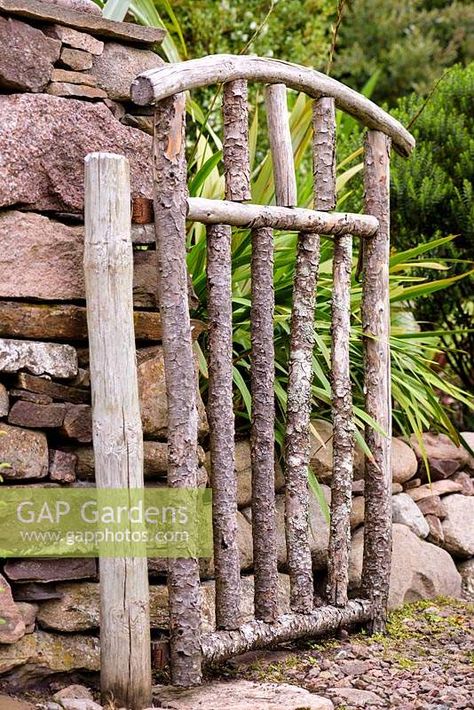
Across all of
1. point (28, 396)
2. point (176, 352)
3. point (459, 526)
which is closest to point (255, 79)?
point (176, 352)

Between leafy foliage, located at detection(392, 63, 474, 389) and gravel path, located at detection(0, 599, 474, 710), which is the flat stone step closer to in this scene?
gravel path, located at detection(0, 599, 474, 710)

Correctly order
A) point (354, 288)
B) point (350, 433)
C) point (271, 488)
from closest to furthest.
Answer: point (271, 488) < point (350, 433) < point (354, 288)

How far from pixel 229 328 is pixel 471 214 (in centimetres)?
221

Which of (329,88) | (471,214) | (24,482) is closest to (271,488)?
(24,482)

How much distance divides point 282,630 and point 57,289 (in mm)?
1357

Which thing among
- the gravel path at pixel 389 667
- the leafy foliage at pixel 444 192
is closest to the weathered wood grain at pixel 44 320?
the gravel path at pixel 389 667

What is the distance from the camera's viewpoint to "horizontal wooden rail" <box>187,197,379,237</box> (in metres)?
3.21

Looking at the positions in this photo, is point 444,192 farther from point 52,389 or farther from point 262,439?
point 52,389

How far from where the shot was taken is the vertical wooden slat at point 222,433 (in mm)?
3240

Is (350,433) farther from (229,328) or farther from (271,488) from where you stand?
(229,328)

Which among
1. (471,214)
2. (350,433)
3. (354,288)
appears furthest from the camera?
(471,214)

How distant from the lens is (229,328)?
130 inches

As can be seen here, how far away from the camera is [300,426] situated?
3568mm

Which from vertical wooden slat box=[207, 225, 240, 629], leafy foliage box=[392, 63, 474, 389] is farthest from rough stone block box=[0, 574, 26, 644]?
leafy foliage box=[392, 63, 474, 389]
